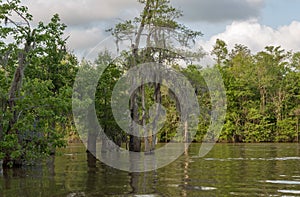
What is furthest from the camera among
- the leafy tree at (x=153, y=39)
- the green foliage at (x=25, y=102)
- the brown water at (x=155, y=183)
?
the leafy tree at (x=153, y=39)

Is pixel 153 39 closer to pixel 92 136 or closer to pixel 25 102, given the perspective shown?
pixel 92 136

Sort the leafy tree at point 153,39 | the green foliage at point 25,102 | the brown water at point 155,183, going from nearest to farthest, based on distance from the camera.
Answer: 1. the brown water at point 155,183
2. the green foliage at point 25,102
3. the leafy tree at point 153,39

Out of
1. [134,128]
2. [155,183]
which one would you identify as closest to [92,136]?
[134,128]

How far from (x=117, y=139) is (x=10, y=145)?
80.5 ft

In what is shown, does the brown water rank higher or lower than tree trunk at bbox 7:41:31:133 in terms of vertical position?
lower

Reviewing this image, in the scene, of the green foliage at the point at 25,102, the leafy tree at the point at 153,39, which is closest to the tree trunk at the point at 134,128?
the leafy tree at the point at 153,39

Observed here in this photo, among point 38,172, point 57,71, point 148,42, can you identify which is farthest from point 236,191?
point 148,42

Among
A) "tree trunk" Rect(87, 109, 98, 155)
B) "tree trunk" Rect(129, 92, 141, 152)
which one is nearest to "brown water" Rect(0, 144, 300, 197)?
"tree trunk" Rect(129, 92, 141, 152)

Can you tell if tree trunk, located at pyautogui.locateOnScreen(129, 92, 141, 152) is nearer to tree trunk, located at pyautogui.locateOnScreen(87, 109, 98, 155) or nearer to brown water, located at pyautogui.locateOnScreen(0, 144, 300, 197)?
tree trunk, located at pyautogui.locateOnScreen(87, 109, 98, 155)

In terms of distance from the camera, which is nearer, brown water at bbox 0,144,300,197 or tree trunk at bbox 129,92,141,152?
brown water at bbox 0,144,300,197

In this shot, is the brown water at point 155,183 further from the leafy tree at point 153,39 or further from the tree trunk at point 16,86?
the leafy tree at point 153,39

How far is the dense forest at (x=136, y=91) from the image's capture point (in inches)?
1067

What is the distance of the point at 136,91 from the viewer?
45344 millimetres

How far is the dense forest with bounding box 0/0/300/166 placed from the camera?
27094 millimetres
